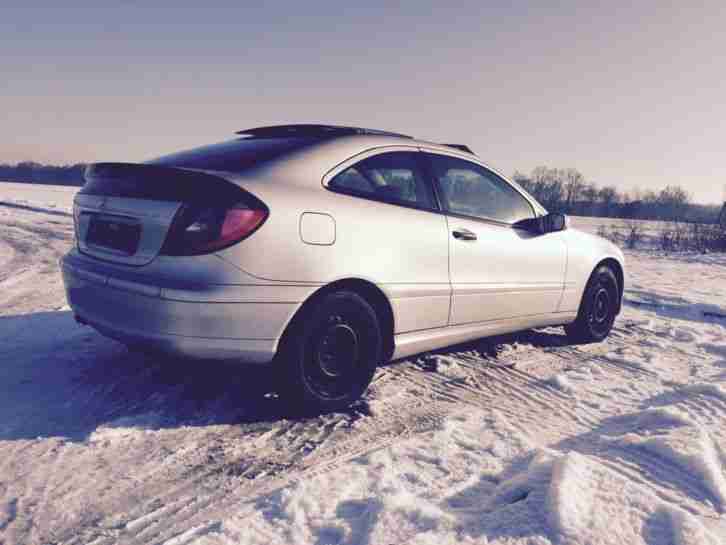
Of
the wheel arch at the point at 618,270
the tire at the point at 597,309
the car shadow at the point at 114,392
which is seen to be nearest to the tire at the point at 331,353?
the car shadow at the point at 114,392

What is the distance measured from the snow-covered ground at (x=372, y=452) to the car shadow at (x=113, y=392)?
15mm

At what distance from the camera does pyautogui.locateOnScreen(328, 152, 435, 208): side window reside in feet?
10.3

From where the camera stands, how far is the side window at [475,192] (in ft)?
12.4

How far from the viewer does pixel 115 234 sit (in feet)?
9.58

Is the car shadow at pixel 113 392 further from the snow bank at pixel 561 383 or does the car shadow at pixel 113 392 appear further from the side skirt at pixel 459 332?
the snow bank at pixel 561 383

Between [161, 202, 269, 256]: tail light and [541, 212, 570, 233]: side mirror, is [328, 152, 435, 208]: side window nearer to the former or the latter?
[161, 202, 269, 256]: tail light

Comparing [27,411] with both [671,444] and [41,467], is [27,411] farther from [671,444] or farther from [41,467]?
[671,444]

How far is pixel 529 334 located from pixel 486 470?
3.25 meters

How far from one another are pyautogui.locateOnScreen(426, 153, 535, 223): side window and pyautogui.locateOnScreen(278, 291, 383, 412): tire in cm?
109

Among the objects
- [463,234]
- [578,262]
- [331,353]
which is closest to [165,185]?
[331,353]

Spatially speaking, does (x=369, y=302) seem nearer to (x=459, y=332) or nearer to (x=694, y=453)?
(x=459, y=332)

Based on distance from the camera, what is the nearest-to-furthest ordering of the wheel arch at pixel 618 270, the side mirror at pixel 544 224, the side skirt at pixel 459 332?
the side skirt at pixel 459 332
the side mirror at pixel 544 224
the wheel arch at pixel 618 270

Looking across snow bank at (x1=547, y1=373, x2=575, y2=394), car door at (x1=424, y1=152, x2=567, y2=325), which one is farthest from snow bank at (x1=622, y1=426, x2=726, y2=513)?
car door at (x1=424, y1=152, x2=567, y2=325)

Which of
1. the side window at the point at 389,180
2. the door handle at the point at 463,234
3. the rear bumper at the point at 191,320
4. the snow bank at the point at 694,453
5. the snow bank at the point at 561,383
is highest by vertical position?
the side window at the point at 389,180
